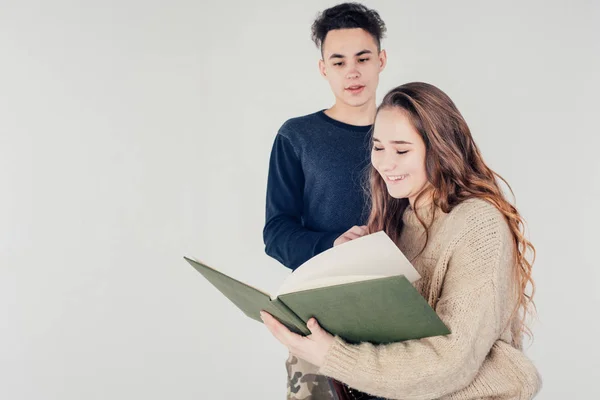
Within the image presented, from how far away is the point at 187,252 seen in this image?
301 cm

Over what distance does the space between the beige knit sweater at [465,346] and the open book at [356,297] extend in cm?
4

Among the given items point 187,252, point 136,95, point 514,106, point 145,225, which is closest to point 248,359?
point 187,252

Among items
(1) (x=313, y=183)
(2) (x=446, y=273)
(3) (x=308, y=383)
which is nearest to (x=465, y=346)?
(2) (x=446, y=273)

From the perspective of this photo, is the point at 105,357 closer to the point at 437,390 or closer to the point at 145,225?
the point at 145,225

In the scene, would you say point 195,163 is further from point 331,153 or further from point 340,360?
point 340,360

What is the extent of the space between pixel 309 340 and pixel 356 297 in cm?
18

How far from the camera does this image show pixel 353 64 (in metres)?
2.17

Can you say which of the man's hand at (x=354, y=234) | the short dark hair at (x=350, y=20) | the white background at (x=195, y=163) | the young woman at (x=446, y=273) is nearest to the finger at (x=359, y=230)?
the man's hand at (x=354, y=234)

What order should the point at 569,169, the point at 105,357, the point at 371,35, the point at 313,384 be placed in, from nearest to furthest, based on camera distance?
1. the point at 313,384
2. the point at 371,35
3. the point at 569,169
4. the point at 105,357

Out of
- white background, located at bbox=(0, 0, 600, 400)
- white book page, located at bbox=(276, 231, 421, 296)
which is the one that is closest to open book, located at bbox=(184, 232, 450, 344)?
white book page, located at bbox=(276, 231, 421, 296)

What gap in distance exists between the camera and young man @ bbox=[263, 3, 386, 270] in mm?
2068

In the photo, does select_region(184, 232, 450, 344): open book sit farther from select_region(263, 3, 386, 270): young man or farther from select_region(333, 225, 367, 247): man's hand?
select_region(263, 3, 386, 270): young man

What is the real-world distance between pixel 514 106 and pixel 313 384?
4.58ft

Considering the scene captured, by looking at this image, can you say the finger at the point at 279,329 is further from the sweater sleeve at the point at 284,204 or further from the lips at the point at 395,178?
the sweater sleeve at the point at 284,204
